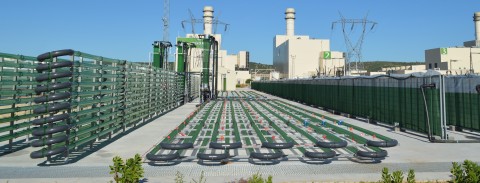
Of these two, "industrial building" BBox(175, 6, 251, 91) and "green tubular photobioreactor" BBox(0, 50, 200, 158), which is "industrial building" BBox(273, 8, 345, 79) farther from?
"green tubular photobioreactor" BBox(0, 50, 200, 158)

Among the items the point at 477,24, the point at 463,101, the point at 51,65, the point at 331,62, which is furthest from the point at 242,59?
the point at 51,65

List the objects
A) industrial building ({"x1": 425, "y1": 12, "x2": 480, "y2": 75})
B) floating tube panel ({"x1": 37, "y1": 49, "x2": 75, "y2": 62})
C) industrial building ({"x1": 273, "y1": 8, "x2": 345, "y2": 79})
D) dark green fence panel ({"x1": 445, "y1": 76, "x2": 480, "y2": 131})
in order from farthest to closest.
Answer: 1. industrial building ({"x1": 273, "y1": 8, "x2": 345, "y2": 79})
2. industrial building ({"x1": 425, "y1": 12, "x2": 480, "y2": 75})
3. dark green fence panel ({"x1": 445, "y1": 76, "x2": 480, "y2": 131})
4. floating tube panel ({"x1": 37, "y1": 49, "x2": 75, "y2": 62})

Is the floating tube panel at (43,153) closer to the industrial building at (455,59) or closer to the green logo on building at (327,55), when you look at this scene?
the industrial building at (455,59)

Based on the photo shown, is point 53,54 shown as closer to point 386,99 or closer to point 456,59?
point 386,99

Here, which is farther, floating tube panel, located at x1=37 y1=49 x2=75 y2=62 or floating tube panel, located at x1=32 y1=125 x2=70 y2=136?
floating tube panel, located at x1=37 y1=49 x2=75 y2=62

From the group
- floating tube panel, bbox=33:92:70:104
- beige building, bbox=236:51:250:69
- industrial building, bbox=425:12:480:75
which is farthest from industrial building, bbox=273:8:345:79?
floating tube panel, bbox=33:92:70:104

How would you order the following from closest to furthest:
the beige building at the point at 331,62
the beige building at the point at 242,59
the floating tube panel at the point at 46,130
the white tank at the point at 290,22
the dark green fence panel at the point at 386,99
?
1. the floating tube panel at the point at 46,130
2. the dark green fence panel at the point at 386,99
3. the beige building at the point at 331,62
4. the white tank at the point at 290,22
5. the beige building at the point at 242,59

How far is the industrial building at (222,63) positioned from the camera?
67650 millimetres

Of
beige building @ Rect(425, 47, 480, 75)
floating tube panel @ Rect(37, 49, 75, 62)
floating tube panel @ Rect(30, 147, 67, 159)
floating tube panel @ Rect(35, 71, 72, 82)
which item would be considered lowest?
floating tube panel @ Rect(30, 147, 67, 159)

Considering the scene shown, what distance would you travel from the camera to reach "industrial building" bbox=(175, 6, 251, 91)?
6765cm

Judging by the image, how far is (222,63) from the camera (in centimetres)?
9881

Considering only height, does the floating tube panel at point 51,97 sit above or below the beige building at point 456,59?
below

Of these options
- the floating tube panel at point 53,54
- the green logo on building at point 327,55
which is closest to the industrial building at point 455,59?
the green logo on building at point 327,55

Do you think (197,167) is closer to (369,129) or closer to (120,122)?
(120,122)
